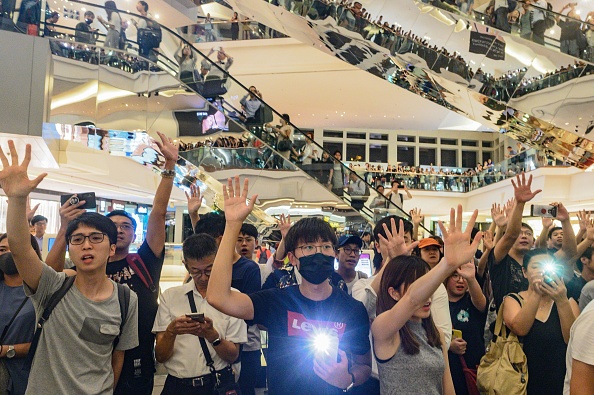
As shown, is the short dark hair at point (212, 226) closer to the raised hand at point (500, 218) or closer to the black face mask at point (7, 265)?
the black face mask at point (7, 265)

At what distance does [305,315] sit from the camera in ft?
7.14

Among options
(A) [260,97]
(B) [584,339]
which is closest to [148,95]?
(A) [260,97]

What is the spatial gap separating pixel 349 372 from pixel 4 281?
2117 millimetres

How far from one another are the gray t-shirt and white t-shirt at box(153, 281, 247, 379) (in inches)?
13.3

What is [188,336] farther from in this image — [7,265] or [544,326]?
[544,326]

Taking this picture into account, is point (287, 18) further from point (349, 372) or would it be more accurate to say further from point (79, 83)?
point (349, 372)

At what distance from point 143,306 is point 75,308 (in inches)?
26.9

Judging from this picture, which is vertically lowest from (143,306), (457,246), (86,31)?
(143,306)

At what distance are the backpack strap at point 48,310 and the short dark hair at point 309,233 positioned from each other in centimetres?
108

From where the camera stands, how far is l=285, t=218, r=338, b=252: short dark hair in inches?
89.8

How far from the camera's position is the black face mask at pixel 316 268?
2.19m

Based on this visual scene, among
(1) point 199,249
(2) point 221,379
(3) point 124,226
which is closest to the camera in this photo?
(2) point 221,379

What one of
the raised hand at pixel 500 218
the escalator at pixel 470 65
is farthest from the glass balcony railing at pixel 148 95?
the raised hand at pixel 500 218

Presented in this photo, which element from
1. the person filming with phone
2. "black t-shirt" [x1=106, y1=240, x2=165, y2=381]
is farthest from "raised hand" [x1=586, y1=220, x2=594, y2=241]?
"black t-shirt" [x1=106, y1=240, x2=165, y2=381]
